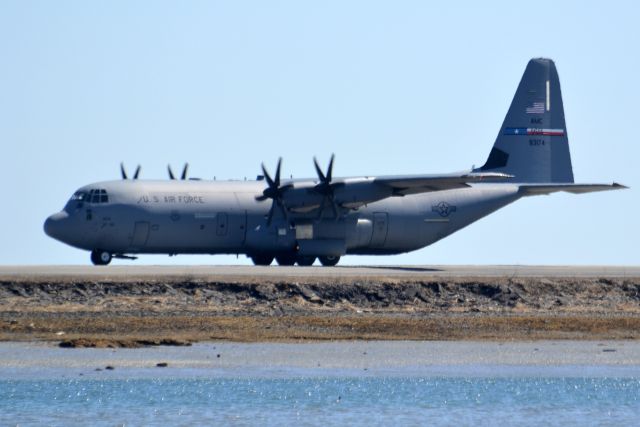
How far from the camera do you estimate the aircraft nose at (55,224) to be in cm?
5353

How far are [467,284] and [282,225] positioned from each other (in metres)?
12.8

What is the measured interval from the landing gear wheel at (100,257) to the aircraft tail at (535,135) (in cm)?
2014

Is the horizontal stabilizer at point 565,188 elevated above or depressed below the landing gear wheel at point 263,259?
above

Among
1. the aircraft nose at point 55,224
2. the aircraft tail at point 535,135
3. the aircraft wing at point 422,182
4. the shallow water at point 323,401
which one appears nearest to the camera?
the shallow water at point 323,401

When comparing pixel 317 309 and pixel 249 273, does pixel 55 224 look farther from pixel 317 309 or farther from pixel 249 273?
pixel 317 309

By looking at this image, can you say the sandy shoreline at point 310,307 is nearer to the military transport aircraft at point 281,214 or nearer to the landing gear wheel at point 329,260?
the military transport aircraft at point 281,214

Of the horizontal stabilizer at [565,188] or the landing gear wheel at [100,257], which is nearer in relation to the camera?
the landing gear wheel at [100,257]

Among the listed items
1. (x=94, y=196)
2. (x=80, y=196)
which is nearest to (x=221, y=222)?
(x=94, y=196)

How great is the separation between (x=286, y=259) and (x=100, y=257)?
8208mm

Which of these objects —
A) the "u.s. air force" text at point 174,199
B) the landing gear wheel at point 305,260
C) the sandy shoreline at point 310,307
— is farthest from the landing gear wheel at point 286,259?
the sandy shoreline at point 310,307

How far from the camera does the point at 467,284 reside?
4506 cm

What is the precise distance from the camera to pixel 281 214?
56.1m

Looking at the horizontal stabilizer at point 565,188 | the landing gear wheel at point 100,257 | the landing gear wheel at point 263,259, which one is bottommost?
the landing gear wheel at point 263,259

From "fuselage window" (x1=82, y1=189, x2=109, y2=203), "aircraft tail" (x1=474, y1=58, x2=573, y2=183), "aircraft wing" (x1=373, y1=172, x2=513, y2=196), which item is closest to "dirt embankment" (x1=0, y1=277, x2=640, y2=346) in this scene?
"aircraft wing" (x1=373, y1=172, x2=513, y2=196)
